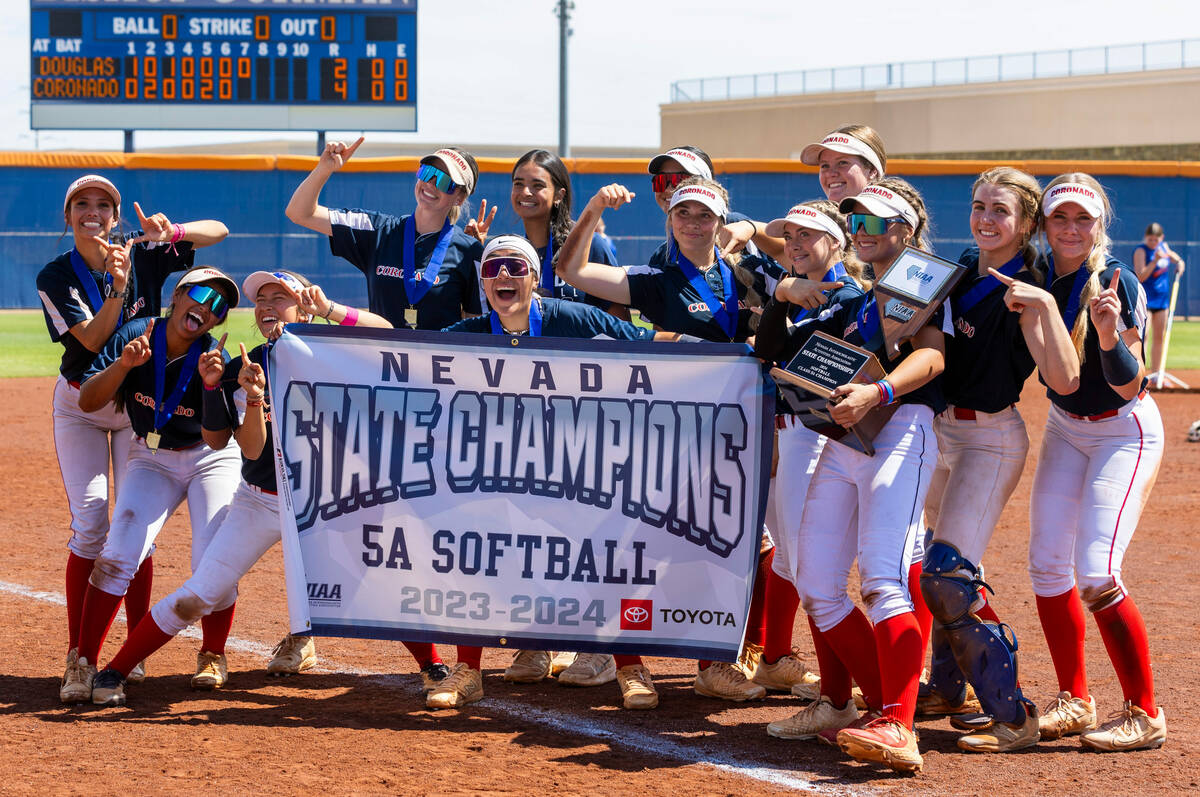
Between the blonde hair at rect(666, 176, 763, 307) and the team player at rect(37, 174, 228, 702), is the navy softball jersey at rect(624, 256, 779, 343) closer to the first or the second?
the blonde hair at rect(666, 176, 763, 307)

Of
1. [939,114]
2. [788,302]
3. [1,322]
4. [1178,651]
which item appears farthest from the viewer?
[939,114]

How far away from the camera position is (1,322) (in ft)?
76.3

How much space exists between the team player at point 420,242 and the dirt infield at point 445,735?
163 centimetres

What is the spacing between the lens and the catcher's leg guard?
195 inches

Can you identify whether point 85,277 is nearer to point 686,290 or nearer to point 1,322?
point 686,290

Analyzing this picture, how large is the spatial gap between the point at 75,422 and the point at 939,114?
47.2 meters

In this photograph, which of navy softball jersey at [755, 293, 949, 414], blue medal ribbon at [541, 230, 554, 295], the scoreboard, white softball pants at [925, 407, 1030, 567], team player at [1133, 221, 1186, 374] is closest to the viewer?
navy softball jersey at [755, 293, 949, 414]

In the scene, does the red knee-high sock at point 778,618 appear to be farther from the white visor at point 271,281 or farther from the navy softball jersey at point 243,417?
the white visor at point 271,281

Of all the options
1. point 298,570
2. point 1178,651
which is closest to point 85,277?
point 298,570

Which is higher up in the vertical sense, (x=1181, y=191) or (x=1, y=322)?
(x=1181, y=191)

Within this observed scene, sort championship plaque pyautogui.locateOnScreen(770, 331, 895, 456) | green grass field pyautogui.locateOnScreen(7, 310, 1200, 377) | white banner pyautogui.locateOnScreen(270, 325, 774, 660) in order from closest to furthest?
championship plaque pyautogui.locateOnScreen(770, 331, 895, 456) < white banner pyautogui.locateOnScreen(270, 325, 774, 660) < green grass field pyautogui.locateOnScreen(7, 310, 1200, 377)

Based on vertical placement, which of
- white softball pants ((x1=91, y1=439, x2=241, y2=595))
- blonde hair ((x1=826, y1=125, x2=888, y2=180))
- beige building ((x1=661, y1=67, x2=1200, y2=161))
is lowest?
white softball pants ((x1=91, y1=439, x2=241, y2=595))

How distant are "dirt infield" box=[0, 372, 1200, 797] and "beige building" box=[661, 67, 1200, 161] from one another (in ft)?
138

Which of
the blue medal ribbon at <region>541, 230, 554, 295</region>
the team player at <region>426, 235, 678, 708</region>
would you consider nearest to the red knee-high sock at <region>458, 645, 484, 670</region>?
the team player at <region>426, 235, 678, 708</region>
